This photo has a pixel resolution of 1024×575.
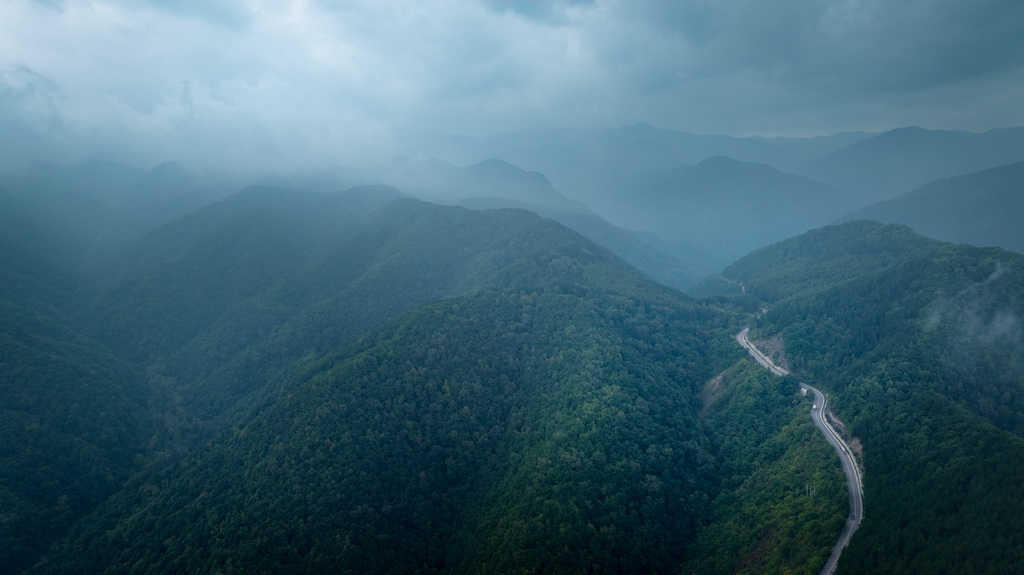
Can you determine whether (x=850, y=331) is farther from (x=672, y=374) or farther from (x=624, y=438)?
(x=624, y=438)

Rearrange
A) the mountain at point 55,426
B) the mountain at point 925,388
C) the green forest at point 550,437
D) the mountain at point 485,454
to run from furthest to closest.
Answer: the mountain at point 55,426, the mountain at point 485,454, the green forest at point 550,437, the mountain at point 925,388

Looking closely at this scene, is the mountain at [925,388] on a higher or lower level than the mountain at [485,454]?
higher


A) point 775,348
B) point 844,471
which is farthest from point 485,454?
point 775,348

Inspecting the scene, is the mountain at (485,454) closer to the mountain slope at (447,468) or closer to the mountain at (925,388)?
the mountain slope at (447,468)

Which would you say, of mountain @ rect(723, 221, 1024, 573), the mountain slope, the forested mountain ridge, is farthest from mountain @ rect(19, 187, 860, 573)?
mountain @ rect(723, 221, 1024, 573)

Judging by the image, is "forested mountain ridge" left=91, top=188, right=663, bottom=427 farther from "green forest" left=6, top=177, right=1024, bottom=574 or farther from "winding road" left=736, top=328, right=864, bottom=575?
"winding road" left=736, top=328, right=864, bottom=575

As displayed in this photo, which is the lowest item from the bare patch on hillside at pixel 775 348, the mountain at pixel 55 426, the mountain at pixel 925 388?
the mountain at pixel 55 426

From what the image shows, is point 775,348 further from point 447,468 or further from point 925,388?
point 447,468

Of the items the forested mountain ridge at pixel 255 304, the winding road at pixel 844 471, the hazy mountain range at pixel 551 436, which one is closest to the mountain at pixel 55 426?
the hazy mountain range at pixel 551 436
